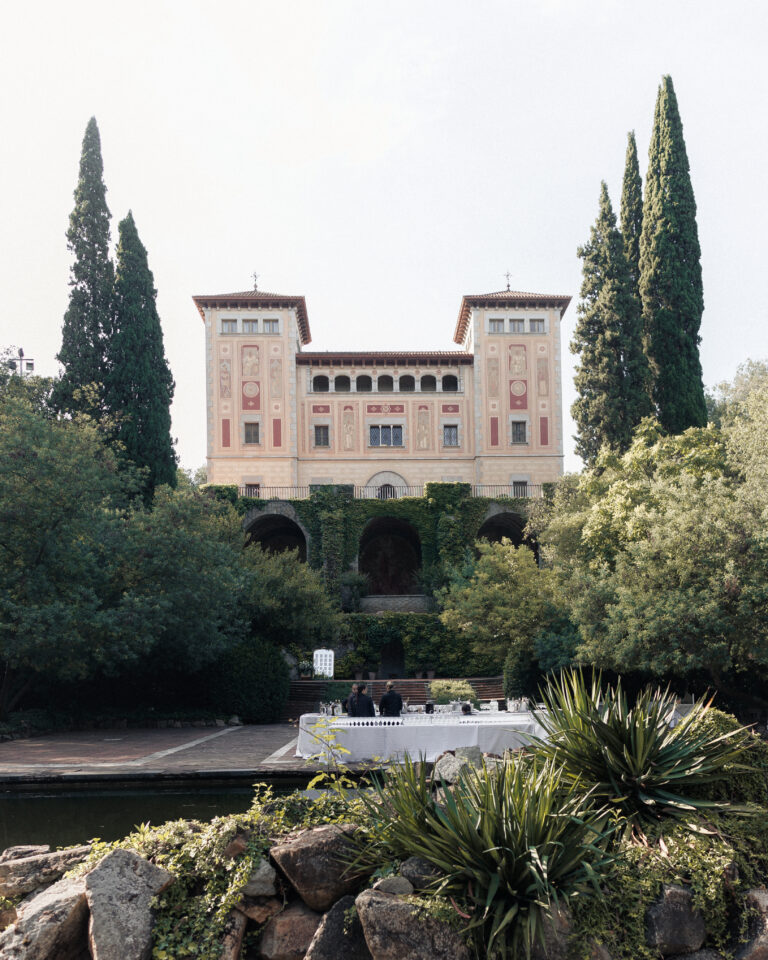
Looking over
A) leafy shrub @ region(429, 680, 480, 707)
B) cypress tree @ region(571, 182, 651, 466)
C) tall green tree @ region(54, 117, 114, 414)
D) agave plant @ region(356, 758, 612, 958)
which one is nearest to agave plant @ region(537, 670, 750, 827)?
agave plant @ region(356, 758, 612, 958)

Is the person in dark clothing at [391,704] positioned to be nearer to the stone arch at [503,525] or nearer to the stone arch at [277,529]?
the stone arch at [277,529]

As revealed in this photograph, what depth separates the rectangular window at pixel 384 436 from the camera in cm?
4375

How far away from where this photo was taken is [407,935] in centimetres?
421

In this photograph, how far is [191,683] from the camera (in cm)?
2158

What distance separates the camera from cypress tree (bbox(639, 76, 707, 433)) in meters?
29.1

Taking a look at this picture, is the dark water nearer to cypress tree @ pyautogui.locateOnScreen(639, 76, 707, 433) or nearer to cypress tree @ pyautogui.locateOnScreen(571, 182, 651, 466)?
cypress tree @ pyautogui.locateOnScreen(571, 182, 651, 466)

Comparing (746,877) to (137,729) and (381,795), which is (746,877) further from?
(137,729)

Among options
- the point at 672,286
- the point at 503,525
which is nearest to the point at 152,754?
the point at 672,286

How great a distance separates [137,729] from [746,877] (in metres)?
16.9

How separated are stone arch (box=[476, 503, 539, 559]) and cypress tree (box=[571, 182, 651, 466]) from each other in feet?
28.3

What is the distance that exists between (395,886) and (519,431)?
40.1 metres

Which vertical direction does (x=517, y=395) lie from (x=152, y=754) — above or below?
above

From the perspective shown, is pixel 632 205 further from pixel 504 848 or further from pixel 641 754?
pixel 504 848

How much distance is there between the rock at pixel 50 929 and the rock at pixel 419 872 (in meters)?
1.70
